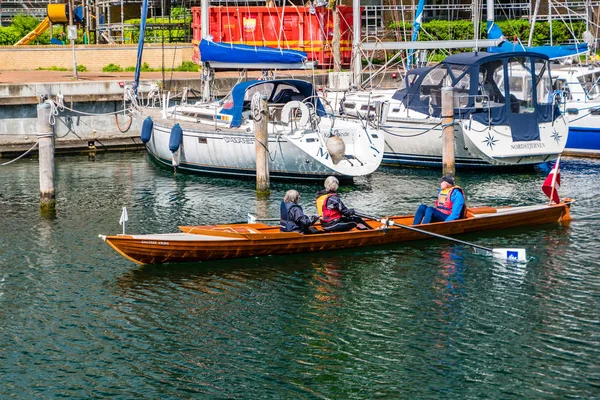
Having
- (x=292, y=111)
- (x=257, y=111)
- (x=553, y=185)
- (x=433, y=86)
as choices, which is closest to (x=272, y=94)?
(x=292, y=111)

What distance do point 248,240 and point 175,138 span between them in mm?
10030

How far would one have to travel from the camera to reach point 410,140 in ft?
95.5

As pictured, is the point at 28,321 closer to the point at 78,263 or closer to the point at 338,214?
the point at 78,263

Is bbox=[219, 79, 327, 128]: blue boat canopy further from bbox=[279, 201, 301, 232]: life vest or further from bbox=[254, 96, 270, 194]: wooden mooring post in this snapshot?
bbox=[279, 201, 301, 232]: life vest

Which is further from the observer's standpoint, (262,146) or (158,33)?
(158,33)

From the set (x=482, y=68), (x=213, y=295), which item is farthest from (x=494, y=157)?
(x=213, y=295)

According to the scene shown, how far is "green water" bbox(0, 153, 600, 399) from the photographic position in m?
13.3

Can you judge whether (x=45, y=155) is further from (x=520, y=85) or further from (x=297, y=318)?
(x=520, y=85)

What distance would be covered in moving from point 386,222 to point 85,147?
1729 cm

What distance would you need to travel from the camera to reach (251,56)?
28.7m

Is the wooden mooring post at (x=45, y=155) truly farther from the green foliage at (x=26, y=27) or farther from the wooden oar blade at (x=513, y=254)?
the green foliage at (x=26, y=27)

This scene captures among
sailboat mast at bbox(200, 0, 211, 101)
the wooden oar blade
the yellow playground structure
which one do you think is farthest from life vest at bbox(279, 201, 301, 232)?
the yellow playground structure

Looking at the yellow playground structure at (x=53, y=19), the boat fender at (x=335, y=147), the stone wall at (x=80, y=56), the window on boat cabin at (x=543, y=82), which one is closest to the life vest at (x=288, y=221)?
the boat fender at (x=335, y=147)

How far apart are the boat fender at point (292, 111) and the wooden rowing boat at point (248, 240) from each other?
5.94 m
